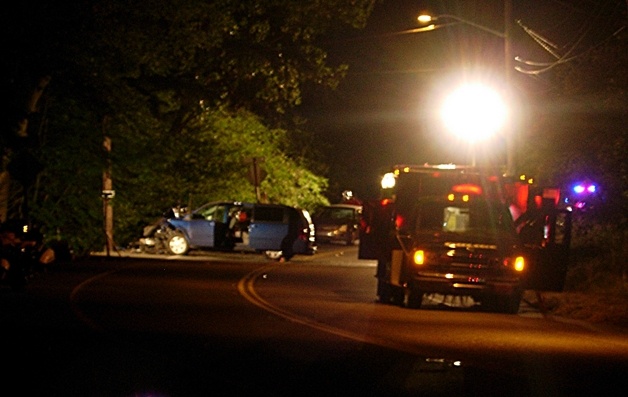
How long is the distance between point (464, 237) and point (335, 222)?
2901 cm

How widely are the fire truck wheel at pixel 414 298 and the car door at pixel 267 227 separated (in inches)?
646

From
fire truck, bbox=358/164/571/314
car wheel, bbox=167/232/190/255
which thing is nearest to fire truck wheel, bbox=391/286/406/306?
fire truck, bbox=358/164/571/314

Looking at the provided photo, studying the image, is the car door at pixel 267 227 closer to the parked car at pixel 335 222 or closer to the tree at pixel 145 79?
the tree at pixel 145 79

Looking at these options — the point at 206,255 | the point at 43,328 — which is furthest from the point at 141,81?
the point at 43,328

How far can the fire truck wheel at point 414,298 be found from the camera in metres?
22.4

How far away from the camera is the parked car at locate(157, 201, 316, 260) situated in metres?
39.0

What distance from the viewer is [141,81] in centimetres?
4044

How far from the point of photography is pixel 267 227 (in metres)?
39.0

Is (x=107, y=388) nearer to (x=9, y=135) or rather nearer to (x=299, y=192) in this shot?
(x=9, y=135)

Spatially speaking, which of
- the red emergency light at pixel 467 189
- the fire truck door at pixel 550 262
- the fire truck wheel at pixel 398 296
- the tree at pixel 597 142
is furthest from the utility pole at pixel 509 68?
the fire truck wheel at pixel 398 296

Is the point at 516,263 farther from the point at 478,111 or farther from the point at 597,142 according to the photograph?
the point at 478,111

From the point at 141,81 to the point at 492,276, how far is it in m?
20.9

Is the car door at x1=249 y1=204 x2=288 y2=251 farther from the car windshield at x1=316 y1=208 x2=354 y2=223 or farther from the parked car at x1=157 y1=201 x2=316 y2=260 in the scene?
the car windshield at x1=316 y1=208 x2=354 y2=223

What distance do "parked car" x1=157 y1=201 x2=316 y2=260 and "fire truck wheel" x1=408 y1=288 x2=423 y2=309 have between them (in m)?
16.5
